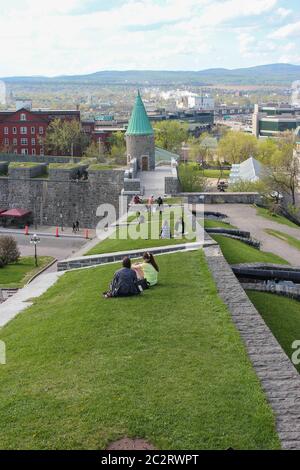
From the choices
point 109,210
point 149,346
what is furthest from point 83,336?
point 109,210

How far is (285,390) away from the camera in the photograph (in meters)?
7.20

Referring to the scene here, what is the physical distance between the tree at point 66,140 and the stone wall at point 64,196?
17024 millimetres

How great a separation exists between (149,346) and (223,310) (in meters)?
2.01

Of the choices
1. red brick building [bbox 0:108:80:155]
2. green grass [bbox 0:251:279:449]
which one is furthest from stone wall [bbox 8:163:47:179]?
green grass [bbox 0:251:279:449]

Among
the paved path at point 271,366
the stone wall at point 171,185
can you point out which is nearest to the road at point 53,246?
the stone wall at point 171,185

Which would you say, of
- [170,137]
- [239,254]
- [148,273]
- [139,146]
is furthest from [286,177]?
[148,273]

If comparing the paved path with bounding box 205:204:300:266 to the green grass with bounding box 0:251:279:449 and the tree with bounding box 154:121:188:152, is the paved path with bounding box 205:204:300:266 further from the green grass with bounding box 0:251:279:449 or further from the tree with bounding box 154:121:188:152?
the tree with bounding box 154:121:188:152

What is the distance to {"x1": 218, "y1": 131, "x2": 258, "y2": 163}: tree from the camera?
220 feet

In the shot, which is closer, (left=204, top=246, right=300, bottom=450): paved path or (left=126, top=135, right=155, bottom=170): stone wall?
(left=204, top=246, right=300, bottom=450): paved path

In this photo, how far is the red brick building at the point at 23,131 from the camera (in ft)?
200

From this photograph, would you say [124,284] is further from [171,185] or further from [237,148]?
[237,148]

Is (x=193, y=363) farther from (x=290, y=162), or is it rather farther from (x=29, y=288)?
(x=290, y=162)

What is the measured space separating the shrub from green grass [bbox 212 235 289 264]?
10599 mm

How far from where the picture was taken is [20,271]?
81.7ft
